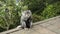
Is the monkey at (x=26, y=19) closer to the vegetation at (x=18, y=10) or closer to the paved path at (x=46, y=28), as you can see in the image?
the paved path at (x=46, y=28)

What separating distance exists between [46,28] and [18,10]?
2.14 metres


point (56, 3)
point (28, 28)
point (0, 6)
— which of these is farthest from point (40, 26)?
point (56, 3)

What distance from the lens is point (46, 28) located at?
3895mm

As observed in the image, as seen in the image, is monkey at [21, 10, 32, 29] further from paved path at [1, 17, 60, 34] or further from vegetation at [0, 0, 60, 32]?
vegetation at [0, 0, 60, 32]

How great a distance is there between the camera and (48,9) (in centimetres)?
601

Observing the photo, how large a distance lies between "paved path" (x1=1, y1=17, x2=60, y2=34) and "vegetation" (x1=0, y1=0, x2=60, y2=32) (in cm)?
152

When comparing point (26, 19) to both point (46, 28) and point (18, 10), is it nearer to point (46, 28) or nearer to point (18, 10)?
point (46, 28)

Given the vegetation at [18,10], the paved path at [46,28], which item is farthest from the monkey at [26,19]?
the vegetation at [18,10]

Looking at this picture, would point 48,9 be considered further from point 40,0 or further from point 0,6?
point 0,6

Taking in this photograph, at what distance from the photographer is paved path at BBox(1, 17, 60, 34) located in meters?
3.67

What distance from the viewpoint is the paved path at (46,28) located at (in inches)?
144

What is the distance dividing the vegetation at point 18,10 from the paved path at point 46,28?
152 centimetres

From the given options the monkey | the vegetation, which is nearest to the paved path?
the monkey

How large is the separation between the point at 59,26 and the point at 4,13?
85.4 inches
